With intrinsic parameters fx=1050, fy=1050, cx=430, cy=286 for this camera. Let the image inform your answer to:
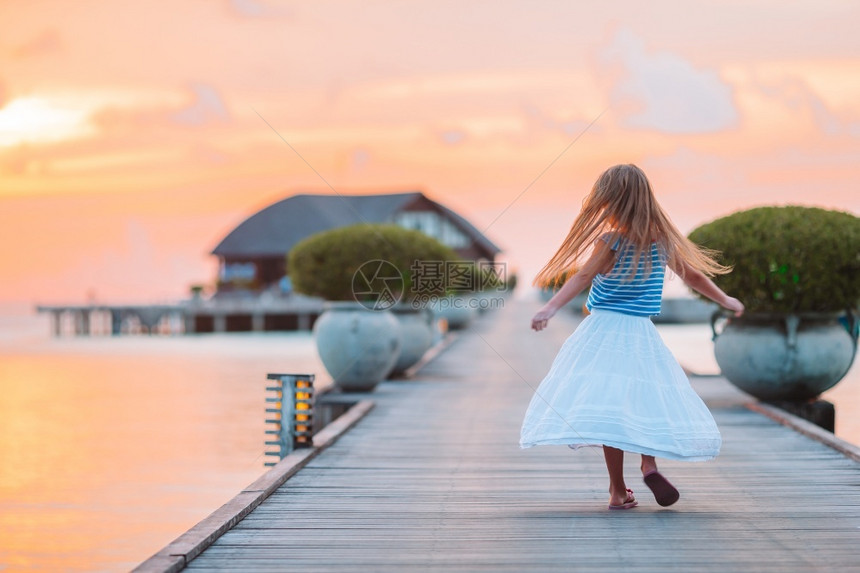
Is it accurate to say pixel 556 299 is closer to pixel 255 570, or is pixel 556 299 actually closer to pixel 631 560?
pixel 631 560

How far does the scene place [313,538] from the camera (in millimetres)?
5242

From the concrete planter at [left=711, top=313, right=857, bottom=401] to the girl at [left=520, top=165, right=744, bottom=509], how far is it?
499 cm

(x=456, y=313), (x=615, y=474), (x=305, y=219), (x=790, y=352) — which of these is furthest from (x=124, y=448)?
(x=305, y=219)

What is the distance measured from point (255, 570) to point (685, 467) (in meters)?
3.84

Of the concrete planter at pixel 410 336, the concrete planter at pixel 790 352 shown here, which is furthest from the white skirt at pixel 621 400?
the concrete planter at pixel 410 336

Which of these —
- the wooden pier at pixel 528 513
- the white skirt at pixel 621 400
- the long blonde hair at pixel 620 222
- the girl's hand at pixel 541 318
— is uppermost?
the long blonde hair at pixel 620 222

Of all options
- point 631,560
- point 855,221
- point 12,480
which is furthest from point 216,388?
point 631,560

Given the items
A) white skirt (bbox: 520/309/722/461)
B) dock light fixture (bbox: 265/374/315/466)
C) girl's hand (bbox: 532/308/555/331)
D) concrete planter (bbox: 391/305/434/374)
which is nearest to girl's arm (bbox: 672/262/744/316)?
white skirt (bbox: 520/309/722/461)

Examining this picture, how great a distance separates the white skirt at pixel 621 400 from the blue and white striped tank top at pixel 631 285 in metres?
0.06

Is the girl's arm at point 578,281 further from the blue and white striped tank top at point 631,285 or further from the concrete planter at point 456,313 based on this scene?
the concrete planter at point 456,313

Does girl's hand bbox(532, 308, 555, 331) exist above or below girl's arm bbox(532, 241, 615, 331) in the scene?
below

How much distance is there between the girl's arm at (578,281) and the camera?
534 centimetres

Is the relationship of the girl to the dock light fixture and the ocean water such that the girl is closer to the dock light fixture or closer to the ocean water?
the dock light fixture

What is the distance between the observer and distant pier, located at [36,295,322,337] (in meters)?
58.6
